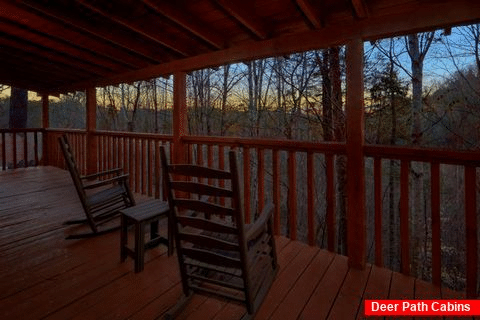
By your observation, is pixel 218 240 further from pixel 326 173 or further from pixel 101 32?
pixel 101 32

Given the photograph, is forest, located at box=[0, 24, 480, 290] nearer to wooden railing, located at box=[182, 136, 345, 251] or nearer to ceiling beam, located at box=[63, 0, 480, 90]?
ceiling beam, located at box=[63, 0, 480, 90]

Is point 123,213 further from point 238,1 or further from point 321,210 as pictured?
point 321,210

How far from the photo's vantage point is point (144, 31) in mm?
2992

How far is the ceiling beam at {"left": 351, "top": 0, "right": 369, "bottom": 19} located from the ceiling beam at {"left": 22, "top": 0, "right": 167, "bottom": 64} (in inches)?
97.2

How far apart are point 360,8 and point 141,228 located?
7.81 ft

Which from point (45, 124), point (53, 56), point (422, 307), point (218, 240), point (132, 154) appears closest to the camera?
point (218, 240)

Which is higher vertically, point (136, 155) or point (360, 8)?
point (360, 8)

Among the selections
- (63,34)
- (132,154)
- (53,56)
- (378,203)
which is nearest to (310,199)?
(378,203)

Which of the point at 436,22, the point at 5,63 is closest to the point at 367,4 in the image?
the point at 436,22

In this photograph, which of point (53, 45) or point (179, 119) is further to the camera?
point (179, 119)

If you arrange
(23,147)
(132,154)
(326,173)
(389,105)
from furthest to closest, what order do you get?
(23,147) → (389,105) → (132,154) → (326,173)

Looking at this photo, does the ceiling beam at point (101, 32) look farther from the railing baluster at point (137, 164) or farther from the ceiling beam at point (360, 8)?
the ceiling beam at point (360, 8)

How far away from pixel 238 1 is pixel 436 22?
4.98 feet

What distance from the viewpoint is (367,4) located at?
217cm
